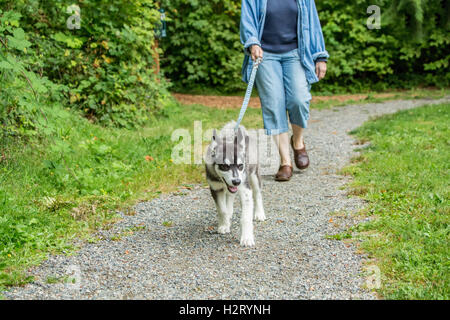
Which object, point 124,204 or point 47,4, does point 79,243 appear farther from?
point 47,4

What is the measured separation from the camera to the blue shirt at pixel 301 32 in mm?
4996

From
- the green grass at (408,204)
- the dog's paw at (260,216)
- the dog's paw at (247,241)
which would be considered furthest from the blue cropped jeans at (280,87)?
the dog's paw at (247,241)

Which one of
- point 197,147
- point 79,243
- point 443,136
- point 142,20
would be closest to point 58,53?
point 142,20

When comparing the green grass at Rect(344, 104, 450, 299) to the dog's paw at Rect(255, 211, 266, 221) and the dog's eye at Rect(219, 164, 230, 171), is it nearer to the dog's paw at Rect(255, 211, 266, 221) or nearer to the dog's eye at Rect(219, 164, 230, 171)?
the dog's paw at Rect(255, 211, 266, 221)

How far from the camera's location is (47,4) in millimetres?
7203

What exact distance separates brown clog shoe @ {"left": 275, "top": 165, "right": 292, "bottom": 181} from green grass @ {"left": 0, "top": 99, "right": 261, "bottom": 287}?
3.28 feet

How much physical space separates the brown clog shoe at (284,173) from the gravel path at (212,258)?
0.30 meters

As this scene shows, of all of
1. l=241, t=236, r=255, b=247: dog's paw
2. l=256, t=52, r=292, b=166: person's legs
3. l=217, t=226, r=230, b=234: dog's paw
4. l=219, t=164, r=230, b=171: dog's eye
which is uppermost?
l=256, t=52, r=292, b=166: person's legs

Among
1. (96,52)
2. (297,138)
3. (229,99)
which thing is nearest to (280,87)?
(297,138)

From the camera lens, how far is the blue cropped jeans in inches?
206

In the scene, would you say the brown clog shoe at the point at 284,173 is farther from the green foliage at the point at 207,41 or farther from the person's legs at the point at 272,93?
the green foliage at the point at 207,41

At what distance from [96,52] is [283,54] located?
3.68 meters

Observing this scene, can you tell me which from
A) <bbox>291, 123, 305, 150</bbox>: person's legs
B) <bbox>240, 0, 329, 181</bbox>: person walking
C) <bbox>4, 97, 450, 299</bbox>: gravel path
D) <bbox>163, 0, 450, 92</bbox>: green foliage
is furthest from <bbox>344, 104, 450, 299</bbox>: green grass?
<bbox>163, 0, 450, 92</bbox>: green foliage

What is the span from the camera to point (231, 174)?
3.80 metres
